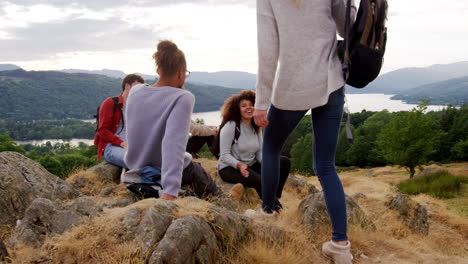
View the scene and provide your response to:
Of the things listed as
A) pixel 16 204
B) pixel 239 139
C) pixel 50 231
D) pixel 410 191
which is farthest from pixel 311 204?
pixel 410 191

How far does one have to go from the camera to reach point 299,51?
2.66m

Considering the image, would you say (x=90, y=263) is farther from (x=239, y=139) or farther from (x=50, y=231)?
(x=239, y=139)

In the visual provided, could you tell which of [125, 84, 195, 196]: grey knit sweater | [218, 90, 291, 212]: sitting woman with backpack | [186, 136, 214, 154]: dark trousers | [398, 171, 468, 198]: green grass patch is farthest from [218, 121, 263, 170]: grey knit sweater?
[398, 171, 468, 198]: green grass patch

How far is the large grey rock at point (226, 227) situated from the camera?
9.00 feet

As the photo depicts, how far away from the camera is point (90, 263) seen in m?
2.35

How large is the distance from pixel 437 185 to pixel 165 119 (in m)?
19.6

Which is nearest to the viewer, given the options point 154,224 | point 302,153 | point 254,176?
point 154,224

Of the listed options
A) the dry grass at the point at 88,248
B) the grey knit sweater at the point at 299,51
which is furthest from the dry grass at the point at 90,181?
the grey knit sweater at the point at 299,51

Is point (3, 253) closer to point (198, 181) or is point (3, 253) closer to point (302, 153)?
point (198, 181)

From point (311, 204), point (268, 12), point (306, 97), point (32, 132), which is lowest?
point (32, 132)

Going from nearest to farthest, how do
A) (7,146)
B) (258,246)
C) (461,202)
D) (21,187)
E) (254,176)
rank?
1. (258,246)
2. (21,187)
3. (254,176)
4. (461,202)
5. (7,146)

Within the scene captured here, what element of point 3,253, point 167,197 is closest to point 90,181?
point 167,197

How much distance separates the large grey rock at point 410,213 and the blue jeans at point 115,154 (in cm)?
467

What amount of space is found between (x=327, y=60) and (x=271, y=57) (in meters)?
0.43
